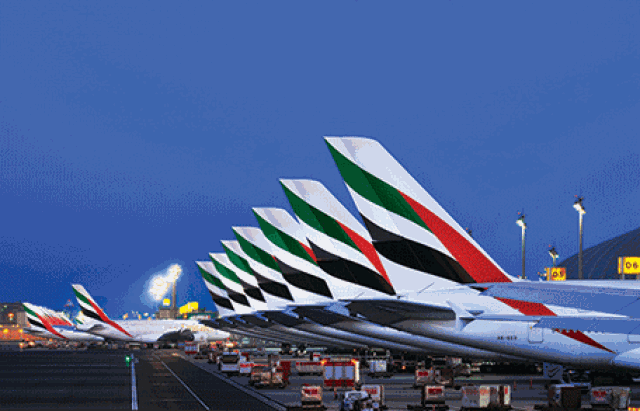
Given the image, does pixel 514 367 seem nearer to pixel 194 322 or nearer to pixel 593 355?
pixel 593 355

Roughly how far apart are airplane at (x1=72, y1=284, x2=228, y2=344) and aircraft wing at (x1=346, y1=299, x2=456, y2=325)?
10480 centimetres

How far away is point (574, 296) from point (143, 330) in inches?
4973

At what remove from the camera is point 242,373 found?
55188mm

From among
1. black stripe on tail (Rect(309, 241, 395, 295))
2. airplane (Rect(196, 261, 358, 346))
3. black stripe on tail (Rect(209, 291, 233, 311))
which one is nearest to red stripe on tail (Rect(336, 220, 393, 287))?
black stripe on tail (Rect(309, 241, 395, 295))

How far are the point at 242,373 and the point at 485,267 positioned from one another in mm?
30929

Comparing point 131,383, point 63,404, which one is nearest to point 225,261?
point 131,383

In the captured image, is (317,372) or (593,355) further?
(317,372)

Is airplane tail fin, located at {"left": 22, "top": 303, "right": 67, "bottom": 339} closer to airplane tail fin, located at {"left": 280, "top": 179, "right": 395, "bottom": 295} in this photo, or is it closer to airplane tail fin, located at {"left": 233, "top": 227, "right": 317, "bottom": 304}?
airplane tail fin, located at {"left": 233, "top": 227, "right": 317, "bottom": 304}

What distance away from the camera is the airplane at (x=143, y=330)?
129m

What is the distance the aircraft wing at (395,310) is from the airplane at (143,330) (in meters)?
105

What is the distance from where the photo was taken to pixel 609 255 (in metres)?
105

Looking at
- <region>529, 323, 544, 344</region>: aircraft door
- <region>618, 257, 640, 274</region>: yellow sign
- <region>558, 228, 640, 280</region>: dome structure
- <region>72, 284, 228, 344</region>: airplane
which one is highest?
<region>558, 228, 640, 280</region>: dome structure

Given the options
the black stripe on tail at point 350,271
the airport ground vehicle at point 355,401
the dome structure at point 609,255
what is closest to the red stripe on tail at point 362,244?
the black stripe on tail at point 350,271

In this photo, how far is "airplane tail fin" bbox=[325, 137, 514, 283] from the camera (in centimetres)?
2752
